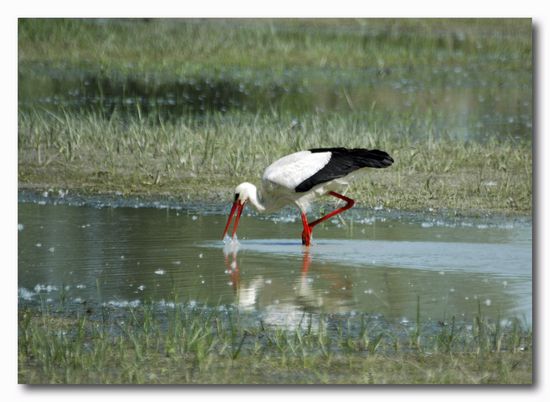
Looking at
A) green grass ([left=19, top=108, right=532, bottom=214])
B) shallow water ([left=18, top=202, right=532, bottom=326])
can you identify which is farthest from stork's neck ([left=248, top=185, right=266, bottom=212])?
green grass ([left=19, top=108, right=532, bottom=214])

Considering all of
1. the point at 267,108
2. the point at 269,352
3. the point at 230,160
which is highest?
the point at 267,108

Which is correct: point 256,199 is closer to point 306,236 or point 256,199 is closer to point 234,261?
point 306,236

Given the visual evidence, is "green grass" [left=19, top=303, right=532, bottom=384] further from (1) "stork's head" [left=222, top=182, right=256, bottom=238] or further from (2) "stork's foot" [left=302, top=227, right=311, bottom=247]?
(1) "stork's head" [left=222, top=182, right=256, bottom=238]

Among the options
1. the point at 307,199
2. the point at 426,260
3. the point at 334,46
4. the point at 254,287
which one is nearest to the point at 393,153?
the point at 334,46

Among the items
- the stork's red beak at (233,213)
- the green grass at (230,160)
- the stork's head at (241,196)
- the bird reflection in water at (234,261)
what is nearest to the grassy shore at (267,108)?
the green grass at (230,160)

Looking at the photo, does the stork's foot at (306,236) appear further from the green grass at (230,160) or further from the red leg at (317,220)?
the green grass at (230,160)

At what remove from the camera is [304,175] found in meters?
10.4

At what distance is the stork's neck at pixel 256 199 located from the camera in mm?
10477

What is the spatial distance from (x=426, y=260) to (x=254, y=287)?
144 centimetres

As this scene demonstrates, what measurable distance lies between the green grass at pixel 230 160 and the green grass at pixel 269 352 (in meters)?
4.11

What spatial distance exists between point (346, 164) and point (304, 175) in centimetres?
36

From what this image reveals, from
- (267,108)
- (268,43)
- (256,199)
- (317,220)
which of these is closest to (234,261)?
(256,199)

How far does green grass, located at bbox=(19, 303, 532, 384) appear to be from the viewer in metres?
7.00

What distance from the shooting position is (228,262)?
31.3 ft
